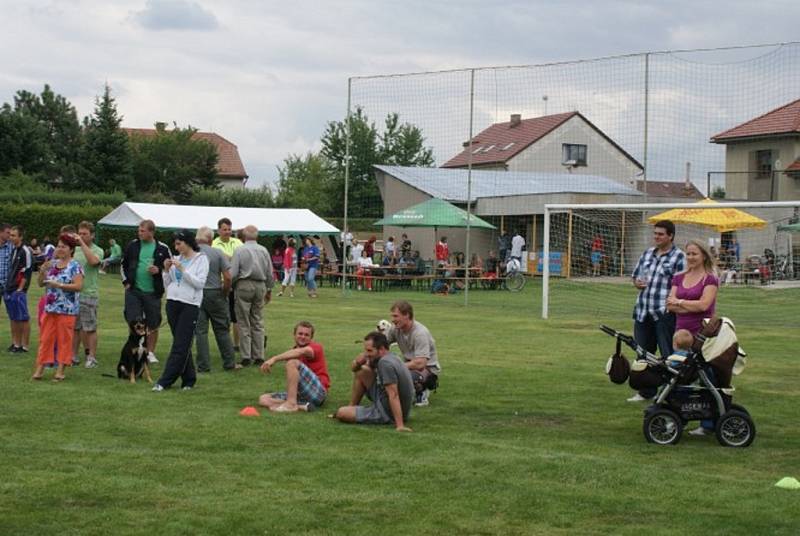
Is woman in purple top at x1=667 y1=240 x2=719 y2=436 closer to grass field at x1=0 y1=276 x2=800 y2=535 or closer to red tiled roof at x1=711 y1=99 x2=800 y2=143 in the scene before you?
grass field at x1=0 y1=276 x2=800 y2=535

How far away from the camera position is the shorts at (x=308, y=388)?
35.1 feet

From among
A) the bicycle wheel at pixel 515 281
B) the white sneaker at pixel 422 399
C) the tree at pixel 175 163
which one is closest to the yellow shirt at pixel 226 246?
the white sneaker at pixel 422 399

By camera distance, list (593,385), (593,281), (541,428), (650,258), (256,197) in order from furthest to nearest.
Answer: (256,197) → (593,281) → (593,385) → (650,258) → (541,428)

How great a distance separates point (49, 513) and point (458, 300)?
22.0 meters

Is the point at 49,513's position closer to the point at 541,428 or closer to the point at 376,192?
the point at 541,428

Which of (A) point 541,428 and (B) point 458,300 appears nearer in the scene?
(A) point 541,428

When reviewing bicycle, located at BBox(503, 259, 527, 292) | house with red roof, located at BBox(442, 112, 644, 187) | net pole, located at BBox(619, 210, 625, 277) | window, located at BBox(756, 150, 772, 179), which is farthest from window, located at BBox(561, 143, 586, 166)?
window, located at BBox(756, 150, 772, 179)

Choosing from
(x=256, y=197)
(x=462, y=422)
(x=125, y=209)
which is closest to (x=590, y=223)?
(x=125, y=209)

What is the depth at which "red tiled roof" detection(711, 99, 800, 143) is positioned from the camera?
23725mm

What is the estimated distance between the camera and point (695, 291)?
31.7ft

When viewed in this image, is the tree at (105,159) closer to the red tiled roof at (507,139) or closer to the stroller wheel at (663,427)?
the red tiled roof at (507,139)

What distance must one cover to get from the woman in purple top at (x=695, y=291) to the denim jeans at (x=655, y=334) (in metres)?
0.96

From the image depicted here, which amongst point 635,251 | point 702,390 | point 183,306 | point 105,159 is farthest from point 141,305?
point 105,159

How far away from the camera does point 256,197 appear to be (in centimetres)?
5900
